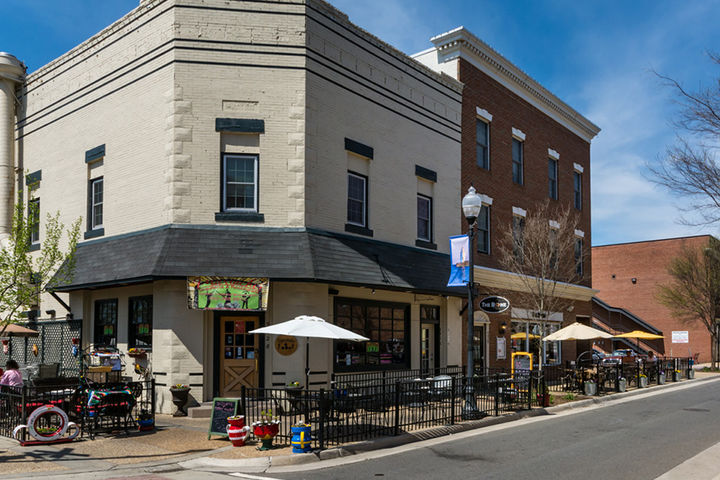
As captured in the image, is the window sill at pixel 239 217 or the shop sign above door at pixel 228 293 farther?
the window sill at pixel 239 217

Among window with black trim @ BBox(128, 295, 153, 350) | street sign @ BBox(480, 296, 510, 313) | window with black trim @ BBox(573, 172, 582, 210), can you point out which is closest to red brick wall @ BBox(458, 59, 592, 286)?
window with black trim @ BBox(573, 172, 582, 210)

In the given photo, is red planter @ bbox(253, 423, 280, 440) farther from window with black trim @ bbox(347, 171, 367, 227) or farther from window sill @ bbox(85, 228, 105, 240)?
window sill @ bbox(85, 228, 105, 240)

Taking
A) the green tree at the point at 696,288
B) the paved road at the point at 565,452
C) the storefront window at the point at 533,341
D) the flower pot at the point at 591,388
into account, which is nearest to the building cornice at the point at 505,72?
the storefront window at the point at 533,341

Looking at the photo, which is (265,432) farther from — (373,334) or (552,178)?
(552,178)

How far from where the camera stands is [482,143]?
2608 centimetres

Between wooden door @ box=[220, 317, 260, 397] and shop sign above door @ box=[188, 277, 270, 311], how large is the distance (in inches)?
44.0

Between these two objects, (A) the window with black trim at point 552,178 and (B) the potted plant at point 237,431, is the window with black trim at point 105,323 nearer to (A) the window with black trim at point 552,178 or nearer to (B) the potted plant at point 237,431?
(B) the potted plant at point 237,431

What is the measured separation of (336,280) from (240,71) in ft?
20.5

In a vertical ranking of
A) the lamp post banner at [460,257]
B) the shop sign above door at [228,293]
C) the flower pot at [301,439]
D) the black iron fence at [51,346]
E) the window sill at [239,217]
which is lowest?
the flower pot at [301,439]

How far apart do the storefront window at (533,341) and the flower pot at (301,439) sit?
16.0 m

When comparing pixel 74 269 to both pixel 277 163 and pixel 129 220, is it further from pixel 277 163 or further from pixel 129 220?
pixel 277 163

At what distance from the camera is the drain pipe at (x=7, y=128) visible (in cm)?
2298

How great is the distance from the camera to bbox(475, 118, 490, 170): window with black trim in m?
25.7

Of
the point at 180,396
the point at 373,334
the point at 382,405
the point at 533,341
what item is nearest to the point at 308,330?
the point at 382,405
